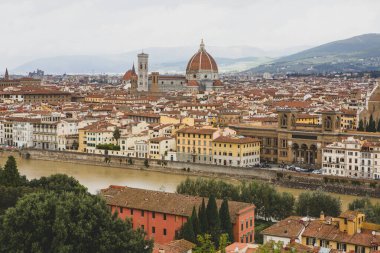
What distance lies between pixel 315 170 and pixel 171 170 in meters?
5.50

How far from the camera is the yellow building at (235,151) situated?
27.2 metres

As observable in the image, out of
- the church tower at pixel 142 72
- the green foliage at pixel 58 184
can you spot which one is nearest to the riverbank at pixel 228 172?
the green foliage at pixel 58 184

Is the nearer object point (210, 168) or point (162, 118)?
point (210, 168)

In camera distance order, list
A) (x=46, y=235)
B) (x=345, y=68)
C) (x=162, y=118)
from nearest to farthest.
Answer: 1. (x=46, y=235)
2. (x=162, y=118)
3. (x=345, y=68)

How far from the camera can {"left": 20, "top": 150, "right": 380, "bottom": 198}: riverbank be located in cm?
2316

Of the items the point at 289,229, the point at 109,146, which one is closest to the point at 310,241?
the point at 289,229

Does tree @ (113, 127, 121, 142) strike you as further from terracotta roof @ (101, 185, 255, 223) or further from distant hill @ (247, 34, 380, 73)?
distant hill @ (247, 34, 380, 73)

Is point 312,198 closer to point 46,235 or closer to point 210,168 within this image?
point 46,235

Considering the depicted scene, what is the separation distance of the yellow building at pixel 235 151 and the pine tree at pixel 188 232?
14.1 meters

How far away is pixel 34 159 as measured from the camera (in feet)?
106

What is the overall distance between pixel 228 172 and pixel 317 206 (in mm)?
9615

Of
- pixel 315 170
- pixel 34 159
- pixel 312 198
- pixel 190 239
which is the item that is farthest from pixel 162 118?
pixel 190 239

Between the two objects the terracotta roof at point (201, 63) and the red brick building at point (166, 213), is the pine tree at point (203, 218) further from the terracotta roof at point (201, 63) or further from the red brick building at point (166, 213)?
the terracotta roof at point (201, 63)

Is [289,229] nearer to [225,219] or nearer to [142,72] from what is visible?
[225,219]
